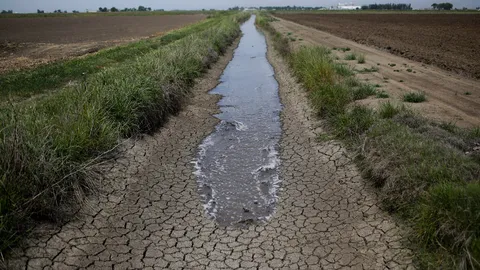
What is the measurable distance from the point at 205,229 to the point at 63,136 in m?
2.32

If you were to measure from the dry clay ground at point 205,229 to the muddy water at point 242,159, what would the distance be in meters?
0.24

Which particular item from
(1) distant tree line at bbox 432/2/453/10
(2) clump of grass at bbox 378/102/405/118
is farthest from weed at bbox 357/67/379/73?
(1) distant tree line at bbox 432/2/453/10

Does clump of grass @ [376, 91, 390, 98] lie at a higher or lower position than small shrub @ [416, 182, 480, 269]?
lower

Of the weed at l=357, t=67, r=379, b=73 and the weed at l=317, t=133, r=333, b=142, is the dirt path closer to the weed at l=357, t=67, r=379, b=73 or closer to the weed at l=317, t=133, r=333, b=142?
the weed at l=357, t=67, r=379, b=73

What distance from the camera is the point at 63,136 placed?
18.2 ft

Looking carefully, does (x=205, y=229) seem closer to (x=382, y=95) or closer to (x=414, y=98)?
(x=382, y=95)

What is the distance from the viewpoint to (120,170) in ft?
21.0

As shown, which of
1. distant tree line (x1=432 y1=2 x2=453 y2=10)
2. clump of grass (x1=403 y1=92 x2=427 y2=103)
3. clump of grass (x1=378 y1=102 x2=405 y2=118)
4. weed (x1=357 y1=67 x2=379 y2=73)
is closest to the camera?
clump of grass (x1=378 y1=102 x2=405 y2=118)

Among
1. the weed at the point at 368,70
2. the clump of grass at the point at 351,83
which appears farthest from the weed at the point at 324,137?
the weed at the point at 368,70

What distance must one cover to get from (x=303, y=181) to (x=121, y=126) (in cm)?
336

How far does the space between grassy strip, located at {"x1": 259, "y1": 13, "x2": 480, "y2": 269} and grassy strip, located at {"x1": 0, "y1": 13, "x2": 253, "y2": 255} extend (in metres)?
3.94

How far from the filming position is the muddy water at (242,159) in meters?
5.85

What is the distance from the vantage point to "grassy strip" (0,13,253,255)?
434 centimetres

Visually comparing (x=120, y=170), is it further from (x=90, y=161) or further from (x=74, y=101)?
(x=74, y=101)
